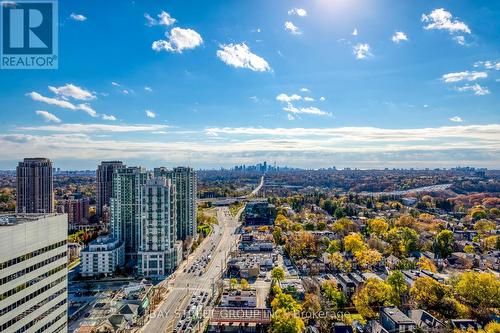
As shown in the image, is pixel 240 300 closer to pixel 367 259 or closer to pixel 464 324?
pixel 464 324

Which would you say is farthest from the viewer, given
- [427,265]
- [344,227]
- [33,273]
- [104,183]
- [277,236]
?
[104,183]

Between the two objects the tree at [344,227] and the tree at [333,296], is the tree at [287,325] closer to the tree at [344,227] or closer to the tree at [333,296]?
the tree at [333,296]

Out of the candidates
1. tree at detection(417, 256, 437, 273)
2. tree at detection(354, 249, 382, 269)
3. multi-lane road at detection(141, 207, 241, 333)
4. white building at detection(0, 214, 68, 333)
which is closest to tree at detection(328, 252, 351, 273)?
tree at detection(354, 249, 382, 269)

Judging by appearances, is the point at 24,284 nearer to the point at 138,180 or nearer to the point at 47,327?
the point at 47,327

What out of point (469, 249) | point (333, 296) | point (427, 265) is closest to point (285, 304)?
point (333, 296)

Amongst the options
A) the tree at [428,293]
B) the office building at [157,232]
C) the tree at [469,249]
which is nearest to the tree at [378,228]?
the tree at [469,249]

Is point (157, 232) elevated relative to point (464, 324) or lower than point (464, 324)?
elevated

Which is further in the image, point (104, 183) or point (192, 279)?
point (104, 183)
